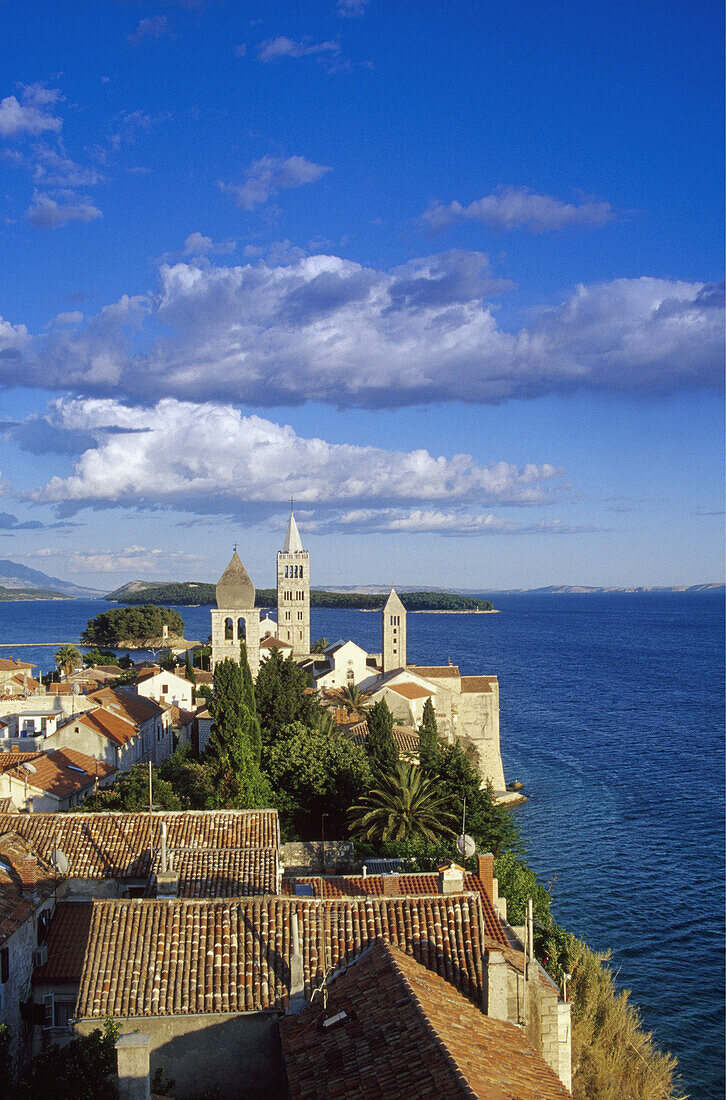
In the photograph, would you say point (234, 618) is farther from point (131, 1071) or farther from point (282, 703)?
point (131, 1071)

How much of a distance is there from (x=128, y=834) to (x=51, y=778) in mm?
10761

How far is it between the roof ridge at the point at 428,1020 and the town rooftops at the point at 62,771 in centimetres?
1852

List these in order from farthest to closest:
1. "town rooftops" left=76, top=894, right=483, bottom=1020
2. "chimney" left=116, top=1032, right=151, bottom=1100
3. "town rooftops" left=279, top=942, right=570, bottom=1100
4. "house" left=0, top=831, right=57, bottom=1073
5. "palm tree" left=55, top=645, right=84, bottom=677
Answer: "palm tree" left=55, top=645, right=84, bottom=677 → "house" left=0, top=831, right=57, bottom=1073 → "town rooftops" left=76, top=894, right=483, bottom=1020 → "town rooftops" left=279, top=942, right=570, bottom=1100 → "chimney" left=116, top=1032, right=151, bottom=1100

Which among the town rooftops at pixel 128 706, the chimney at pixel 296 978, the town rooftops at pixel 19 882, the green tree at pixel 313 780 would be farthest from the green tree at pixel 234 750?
the chimney at pixel 296 978

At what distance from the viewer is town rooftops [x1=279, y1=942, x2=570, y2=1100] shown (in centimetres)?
862

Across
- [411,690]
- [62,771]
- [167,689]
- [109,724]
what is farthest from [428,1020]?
[167,689]

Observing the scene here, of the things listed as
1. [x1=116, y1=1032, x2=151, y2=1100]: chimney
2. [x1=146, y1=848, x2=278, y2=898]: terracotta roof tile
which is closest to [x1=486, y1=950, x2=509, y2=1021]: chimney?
[x1=116, y1=1032, x2=151, y2=1100]: chimney

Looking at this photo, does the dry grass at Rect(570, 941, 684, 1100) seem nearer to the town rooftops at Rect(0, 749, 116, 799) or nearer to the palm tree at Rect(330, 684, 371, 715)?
the town rooftops at Rect(0, 749, 116, 799)

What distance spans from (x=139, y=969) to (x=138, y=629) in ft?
432

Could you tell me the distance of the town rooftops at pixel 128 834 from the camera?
1764 cm

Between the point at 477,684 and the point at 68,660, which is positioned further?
the point at 68,660

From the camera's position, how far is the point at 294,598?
8519 centimetres

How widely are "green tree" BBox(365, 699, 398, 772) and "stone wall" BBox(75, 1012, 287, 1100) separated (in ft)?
72.8

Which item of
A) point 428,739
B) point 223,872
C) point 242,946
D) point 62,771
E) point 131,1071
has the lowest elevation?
point 428,739
